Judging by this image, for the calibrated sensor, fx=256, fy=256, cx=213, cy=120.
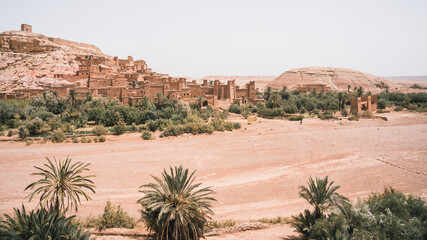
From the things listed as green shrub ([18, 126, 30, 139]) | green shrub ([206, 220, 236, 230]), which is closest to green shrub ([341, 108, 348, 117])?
green shrub ([206, 220, 236, 230])

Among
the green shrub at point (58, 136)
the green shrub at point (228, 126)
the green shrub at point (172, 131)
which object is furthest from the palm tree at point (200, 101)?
the green shrub at point (58, 136)

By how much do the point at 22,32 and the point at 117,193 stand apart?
162 ft

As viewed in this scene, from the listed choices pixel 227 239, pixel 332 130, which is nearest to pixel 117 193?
pixel 227 239

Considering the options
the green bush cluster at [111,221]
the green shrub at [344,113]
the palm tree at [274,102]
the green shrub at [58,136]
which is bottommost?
the green bush cluster at [111,221]

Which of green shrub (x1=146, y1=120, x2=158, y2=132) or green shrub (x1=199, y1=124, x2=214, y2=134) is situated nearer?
green shrub (x1=146, y1=120, x2=158, y2=132)

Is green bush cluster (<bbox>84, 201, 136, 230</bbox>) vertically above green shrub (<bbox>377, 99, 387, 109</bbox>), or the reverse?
green shrub (<bbox>377, 99, 387, 109</bbox>)

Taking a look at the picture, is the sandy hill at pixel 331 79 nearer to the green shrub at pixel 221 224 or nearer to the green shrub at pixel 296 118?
the green shrub at pixel 296 118

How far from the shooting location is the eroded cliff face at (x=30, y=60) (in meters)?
38.8

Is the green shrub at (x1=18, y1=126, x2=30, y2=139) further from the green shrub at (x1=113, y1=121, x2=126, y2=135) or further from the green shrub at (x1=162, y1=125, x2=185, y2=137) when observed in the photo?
the green shrub at (x1=162, y1=125, x2=185, y2=137)

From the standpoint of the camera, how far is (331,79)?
83.3m

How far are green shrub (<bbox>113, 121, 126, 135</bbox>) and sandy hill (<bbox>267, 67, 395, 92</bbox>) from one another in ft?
201

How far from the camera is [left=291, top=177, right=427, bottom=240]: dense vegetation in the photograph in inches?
307

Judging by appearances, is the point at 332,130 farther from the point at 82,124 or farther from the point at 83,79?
the point at 83,79

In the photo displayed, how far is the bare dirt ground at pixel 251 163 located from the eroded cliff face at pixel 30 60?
18675 millimetres
